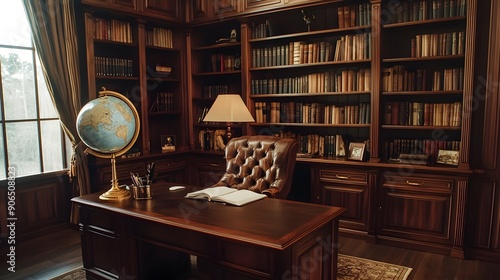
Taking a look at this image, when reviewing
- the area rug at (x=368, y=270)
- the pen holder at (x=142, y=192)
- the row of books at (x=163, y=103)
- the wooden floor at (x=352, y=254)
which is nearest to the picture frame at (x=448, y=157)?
the wooden floor at (x=352, y=254)

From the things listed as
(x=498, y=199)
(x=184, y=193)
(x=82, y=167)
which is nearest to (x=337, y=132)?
(x=498, y=199)

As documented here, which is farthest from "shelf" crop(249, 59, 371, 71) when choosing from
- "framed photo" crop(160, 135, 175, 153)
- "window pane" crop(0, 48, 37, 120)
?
"window pane" crop(0, 48, 37, 120)

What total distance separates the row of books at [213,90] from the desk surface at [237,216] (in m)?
2.35

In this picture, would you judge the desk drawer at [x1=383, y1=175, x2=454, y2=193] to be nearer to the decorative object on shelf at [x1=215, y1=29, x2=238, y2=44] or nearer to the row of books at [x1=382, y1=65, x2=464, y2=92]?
the row of books at [x1=382, y1=65, x2=464, y2=92]

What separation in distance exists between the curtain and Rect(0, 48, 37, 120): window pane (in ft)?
0.82

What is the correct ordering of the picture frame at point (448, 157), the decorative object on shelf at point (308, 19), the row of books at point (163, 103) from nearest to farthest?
the picture frame at point (448, 157) < the decorative object on shelf at point (308, 19) < the row of books at point (163, 103)

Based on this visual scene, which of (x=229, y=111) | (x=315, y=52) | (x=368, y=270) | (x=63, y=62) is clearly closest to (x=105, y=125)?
(x=229, y=111)

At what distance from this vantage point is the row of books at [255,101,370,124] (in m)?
3.83

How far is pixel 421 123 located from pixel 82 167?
338cm

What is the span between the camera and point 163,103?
473 centimetres

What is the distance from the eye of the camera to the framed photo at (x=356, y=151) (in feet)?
12.1

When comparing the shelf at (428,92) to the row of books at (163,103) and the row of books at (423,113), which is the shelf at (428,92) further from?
the row of books at (163,103)

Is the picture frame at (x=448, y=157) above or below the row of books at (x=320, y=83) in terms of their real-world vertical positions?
below

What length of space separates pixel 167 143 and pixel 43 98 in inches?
58.6
